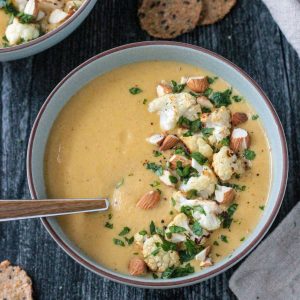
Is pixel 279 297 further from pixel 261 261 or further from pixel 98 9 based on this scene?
pixel 98 9

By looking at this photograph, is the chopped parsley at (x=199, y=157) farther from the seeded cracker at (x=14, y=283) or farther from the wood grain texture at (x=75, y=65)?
the seeded cracker at (x=14, y=283)

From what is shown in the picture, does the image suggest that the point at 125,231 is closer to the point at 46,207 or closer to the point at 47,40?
the point at 46,207

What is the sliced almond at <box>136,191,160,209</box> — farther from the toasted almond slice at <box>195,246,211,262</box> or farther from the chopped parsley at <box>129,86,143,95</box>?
the chopped parsley at <box>129,86,143,95</box>

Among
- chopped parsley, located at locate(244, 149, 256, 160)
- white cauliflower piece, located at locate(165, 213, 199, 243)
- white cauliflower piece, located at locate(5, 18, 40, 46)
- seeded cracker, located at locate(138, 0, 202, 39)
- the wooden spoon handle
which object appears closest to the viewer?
the wooden spoon handle

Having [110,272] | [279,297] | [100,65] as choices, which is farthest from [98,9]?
[279,297]

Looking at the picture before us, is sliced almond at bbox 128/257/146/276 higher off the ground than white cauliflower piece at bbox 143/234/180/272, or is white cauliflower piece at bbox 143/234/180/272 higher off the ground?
white cauliflower piece at bbox 143/234/180/272

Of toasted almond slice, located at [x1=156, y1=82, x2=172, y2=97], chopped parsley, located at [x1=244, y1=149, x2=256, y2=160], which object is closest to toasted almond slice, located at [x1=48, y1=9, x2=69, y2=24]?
toasted almond slice, located at [x1=156, y1=82, x2=172, y2=97]
